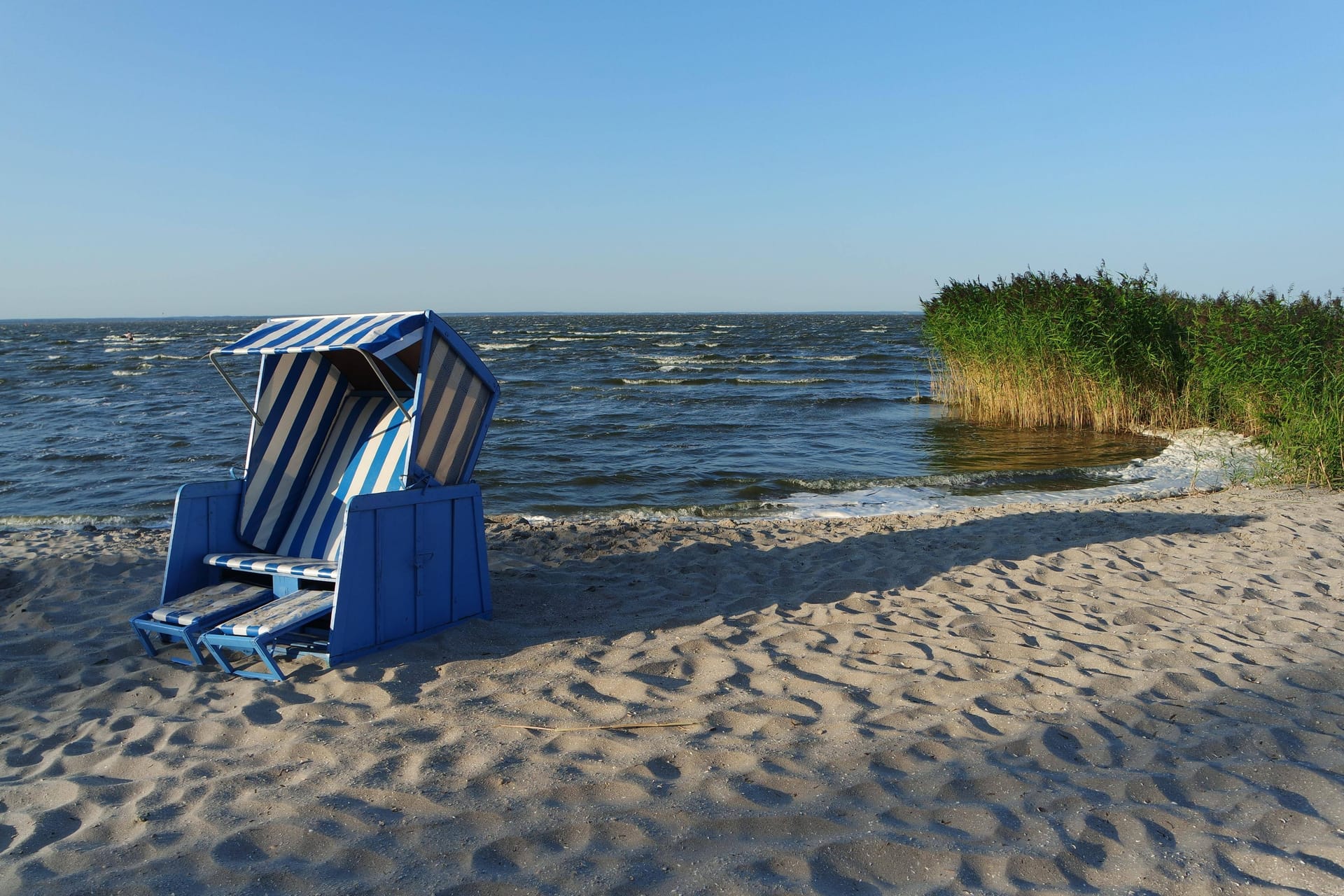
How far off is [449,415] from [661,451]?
1028 centimetres

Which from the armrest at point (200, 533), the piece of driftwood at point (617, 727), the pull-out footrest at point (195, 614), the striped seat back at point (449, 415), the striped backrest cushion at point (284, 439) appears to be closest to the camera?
the piece of driftwood at point (617, 727)

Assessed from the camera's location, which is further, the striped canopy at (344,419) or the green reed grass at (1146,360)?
the green reed grass at (1146,360)

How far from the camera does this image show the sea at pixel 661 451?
11.8 metres

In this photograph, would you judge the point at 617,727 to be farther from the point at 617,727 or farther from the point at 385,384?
the point at 385,384

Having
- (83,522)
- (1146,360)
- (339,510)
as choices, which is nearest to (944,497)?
(1146,360)

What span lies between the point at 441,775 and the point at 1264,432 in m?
12.4

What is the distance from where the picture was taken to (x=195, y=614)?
509 centimetres

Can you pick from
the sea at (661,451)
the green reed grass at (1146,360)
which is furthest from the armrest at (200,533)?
the green reed grass at (1146,360)

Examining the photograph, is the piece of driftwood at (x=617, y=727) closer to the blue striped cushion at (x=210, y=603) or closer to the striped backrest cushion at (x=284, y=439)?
the blue striped cushion at (x=210, y=603)

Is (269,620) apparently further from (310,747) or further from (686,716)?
(686,716)

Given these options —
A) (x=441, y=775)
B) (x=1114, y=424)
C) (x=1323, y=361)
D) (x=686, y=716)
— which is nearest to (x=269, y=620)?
(x=441, y=775)

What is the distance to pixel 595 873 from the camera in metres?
2.89

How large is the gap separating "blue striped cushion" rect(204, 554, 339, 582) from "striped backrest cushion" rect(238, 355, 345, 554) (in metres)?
0.35

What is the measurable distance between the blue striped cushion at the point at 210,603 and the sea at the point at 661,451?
5614 mm
